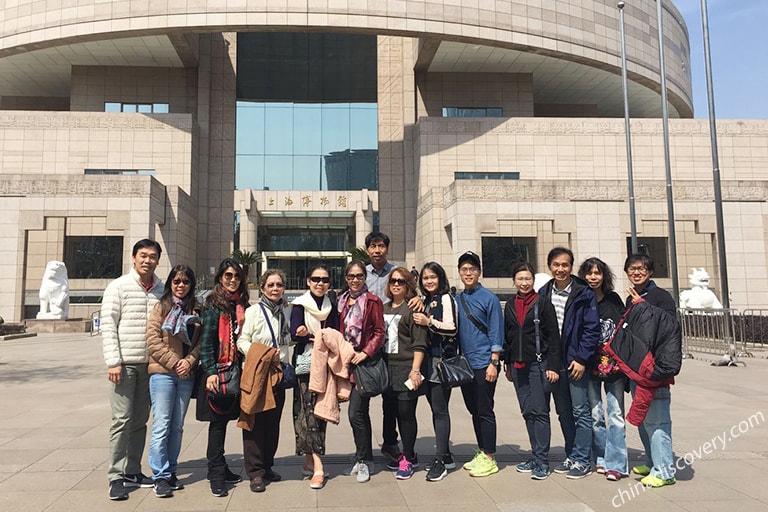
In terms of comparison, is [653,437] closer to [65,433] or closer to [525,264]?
[525,264]

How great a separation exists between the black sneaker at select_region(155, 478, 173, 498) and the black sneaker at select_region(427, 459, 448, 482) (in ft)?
6.81

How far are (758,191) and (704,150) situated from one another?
6.34m

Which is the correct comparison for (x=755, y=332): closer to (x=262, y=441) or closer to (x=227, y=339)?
(x=262, y=441)

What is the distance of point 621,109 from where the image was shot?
36719 mm

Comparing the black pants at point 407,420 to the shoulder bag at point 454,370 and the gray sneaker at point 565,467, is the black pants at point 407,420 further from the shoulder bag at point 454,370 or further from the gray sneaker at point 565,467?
the gray sneaker at point 565,467

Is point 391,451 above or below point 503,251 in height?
below

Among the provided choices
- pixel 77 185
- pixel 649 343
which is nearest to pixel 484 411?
pixel 649 343

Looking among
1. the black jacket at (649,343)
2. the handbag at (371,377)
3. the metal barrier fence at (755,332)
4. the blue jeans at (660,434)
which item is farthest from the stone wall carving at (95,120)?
the blue jeans at (660,434)

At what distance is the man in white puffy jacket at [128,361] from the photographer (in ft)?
13.4

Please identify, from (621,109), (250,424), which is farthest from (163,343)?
(621,109)

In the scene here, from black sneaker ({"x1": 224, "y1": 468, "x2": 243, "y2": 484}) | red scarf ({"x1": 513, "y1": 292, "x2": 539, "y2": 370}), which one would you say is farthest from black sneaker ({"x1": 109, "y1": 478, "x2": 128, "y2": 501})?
red scarf ({"x1": 513, "y1": 292, "x2": 539, "y2": 370})

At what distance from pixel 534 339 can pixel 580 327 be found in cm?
40

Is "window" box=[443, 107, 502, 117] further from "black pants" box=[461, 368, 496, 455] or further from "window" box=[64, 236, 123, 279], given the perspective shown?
"black pants" box=[461, 368, 496, 455]

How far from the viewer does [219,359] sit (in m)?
4.20
